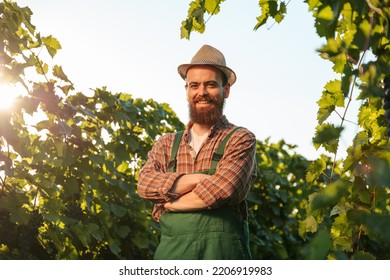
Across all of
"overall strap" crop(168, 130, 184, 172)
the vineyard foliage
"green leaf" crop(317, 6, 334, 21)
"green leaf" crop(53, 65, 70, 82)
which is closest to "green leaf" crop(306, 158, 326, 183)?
the vineyard foliage

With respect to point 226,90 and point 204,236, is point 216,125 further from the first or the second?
point 204,236

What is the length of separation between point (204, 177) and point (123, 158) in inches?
79.4

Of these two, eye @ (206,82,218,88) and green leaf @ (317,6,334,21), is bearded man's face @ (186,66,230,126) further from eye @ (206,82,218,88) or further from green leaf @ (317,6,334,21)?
green leaf @ (317,6,334,21)

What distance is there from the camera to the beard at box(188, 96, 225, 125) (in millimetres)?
2613

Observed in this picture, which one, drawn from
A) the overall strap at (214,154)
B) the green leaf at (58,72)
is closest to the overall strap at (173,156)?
the overall strap at (214,154)

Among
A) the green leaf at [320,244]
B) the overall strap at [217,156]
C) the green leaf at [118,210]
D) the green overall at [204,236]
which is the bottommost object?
the green leaf at [320,244]

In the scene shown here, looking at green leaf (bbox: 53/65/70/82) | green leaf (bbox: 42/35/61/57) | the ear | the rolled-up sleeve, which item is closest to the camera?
the rolled-up sleeve

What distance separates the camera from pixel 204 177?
8.27ft

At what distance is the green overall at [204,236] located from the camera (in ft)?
7.90

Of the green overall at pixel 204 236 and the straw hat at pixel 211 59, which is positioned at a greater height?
the straw hat at pixel 211 59

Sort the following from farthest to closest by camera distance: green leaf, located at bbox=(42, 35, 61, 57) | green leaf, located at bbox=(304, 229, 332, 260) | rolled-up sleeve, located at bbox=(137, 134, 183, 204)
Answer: green leaf, located at bbox=(42, 35, 61, 57) → rolled-up sleeve, located at bbox=(137, 134, 183, 204) → green leaf, located at bbox=(304, 229, 332, 260)

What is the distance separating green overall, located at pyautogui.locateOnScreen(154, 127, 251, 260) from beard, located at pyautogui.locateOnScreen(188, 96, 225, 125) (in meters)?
0.36

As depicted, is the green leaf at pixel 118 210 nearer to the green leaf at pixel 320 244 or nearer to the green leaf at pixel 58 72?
the green leaf at pixel 58 72

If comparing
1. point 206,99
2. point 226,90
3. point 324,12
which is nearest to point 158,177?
point 206,99
